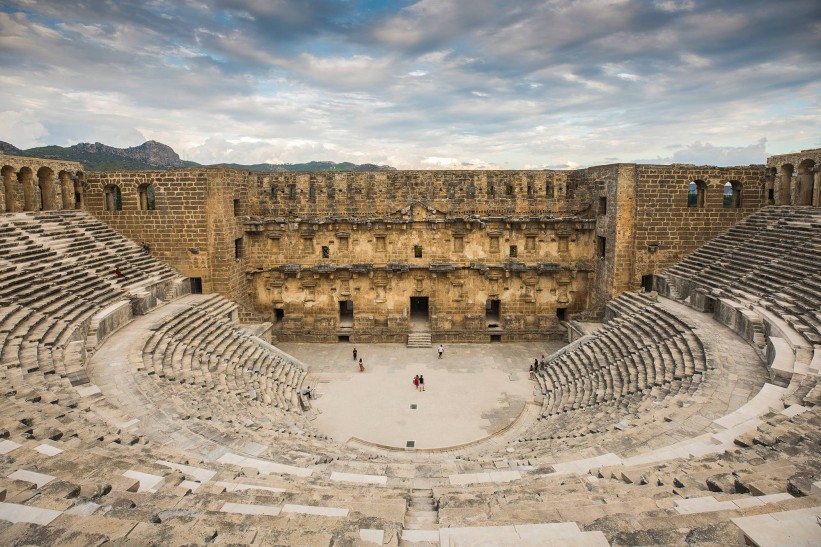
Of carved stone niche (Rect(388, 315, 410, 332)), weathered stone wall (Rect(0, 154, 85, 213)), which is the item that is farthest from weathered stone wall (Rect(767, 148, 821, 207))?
weathered stone wall (Rect(0, 154, 85, 213))

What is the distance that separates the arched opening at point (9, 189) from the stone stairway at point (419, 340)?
58.3ft

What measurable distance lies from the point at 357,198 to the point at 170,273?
31.7 feet

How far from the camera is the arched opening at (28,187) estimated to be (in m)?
19.3

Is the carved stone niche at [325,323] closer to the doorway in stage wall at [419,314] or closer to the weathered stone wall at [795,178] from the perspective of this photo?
the doorway in stage wall at [419,314]

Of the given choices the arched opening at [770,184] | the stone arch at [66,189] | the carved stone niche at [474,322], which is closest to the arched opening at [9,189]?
the stone arch at [66,189]

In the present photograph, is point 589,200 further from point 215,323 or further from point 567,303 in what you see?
point 215,323

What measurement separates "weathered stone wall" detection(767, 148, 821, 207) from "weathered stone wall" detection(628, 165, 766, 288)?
1.58 feet

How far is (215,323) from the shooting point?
18.9m

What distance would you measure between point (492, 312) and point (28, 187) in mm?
22752

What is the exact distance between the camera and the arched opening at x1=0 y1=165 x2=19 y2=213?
60.0ft

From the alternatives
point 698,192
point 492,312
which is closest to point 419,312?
point 492,312

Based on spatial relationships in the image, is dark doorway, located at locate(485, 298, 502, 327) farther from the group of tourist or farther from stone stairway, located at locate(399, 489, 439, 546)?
stone stairway, located at locate(399, 489, 439, 546)

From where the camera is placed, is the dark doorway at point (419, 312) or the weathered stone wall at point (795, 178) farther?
the dark doorway at point (419, 312)

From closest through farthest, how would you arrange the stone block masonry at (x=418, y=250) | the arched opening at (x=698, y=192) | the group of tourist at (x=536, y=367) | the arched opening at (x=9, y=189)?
the arched opening at (x=9, y=189), the group of tourist at (x=536, y=367), the arched opening at (x=698, y=192), the stone block masonry at (x=418, y=250)
